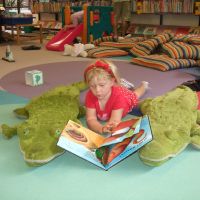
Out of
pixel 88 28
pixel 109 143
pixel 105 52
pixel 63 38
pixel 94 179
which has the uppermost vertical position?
pixel 88 28

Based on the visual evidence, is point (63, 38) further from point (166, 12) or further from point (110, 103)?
point (110, 103)

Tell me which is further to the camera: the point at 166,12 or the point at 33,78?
the point at 166,12

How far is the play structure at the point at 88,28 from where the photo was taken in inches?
166

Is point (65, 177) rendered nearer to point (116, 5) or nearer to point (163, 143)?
point (163, 143)

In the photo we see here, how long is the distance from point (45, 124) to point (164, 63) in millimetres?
1732

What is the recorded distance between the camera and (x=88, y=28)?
4.33 meters

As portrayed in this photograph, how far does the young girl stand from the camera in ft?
4.20

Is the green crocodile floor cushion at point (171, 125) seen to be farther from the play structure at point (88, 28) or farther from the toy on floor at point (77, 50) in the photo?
the play structure at point (88, 28)

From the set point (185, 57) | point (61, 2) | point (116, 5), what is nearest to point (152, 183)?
point (185, 57)

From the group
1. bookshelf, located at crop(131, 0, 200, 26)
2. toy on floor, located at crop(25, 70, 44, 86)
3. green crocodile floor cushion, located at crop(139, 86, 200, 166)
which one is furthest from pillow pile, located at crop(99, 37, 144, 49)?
green crocodile floor cushion, located at crop(139, 86, 200, 166)

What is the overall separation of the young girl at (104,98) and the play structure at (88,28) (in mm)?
2835

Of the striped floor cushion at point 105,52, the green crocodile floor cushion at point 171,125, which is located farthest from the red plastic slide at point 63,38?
the green crocodile floor cushion at point 171,125

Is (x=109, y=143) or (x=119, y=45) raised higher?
(x=119, y=45)

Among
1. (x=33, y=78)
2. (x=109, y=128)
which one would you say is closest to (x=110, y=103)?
(x=109, y=128)
